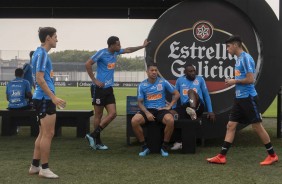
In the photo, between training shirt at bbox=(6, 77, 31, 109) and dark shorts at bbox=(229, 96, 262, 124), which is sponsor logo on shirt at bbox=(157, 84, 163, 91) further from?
training shirt at bbox=(6, 77, 31, 109)

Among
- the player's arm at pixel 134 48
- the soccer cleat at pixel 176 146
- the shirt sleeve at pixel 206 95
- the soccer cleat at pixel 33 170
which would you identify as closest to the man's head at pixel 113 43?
the player's arm at pixel 134 48

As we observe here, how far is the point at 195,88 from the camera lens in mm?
6875

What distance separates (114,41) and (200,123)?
5.74 feet

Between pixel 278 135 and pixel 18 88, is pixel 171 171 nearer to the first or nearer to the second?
pixel 278 135

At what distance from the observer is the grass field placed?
4691 mm

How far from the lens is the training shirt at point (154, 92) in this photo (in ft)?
21.7

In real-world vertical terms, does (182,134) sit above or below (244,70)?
below

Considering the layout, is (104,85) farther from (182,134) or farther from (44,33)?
(44,33)

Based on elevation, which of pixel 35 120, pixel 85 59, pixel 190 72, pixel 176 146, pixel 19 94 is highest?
pixel 190 72

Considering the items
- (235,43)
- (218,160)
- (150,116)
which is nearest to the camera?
(218,160)

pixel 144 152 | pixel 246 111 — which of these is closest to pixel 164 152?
pixel 144 152

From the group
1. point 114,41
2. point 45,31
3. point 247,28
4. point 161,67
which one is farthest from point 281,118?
point 45,31

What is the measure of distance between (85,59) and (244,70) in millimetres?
53981

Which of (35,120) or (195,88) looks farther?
(35,120)
